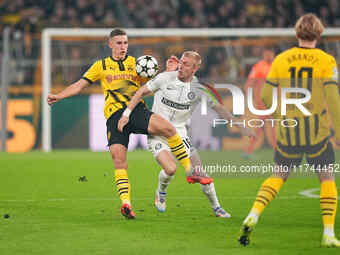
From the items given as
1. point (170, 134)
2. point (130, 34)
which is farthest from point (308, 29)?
point (130, 34)

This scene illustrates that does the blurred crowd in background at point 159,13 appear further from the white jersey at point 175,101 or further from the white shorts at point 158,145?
the white shorts at point 158,145

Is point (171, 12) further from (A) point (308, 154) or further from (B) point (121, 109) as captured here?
(A) point (308, 154)

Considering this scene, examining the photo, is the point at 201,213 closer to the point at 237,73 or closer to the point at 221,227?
the point at 221,227

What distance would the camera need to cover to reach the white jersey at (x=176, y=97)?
8.10 metres

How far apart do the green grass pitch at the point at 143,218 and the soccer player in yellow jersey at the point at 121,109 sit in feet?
1.96

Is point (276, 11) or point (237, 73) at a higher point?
point (276, 11)

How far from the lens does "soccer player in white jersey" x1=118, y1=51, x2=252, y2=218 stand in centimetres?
777

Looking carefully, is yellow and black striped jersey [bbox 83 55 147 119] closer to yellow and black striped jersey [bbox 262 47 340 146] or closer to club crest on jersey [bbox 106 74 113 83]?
club crest on jersey [bbox 106 74 113 83]

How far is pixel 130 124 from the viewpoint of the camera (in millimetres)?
7895

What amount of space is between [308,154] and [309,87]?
513 mm

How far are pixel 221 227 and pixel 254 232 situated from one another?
1.45 ft

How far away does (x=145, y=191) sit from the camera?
10.5 metres

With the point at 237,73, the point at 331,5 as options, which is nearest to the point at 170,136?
the point at 237,73

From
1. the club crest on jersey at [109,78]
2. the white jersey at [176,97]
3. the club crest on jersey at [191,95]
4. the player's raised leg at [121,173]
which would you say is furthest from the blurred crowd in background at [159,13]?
the player's raised leg at [121,173]
